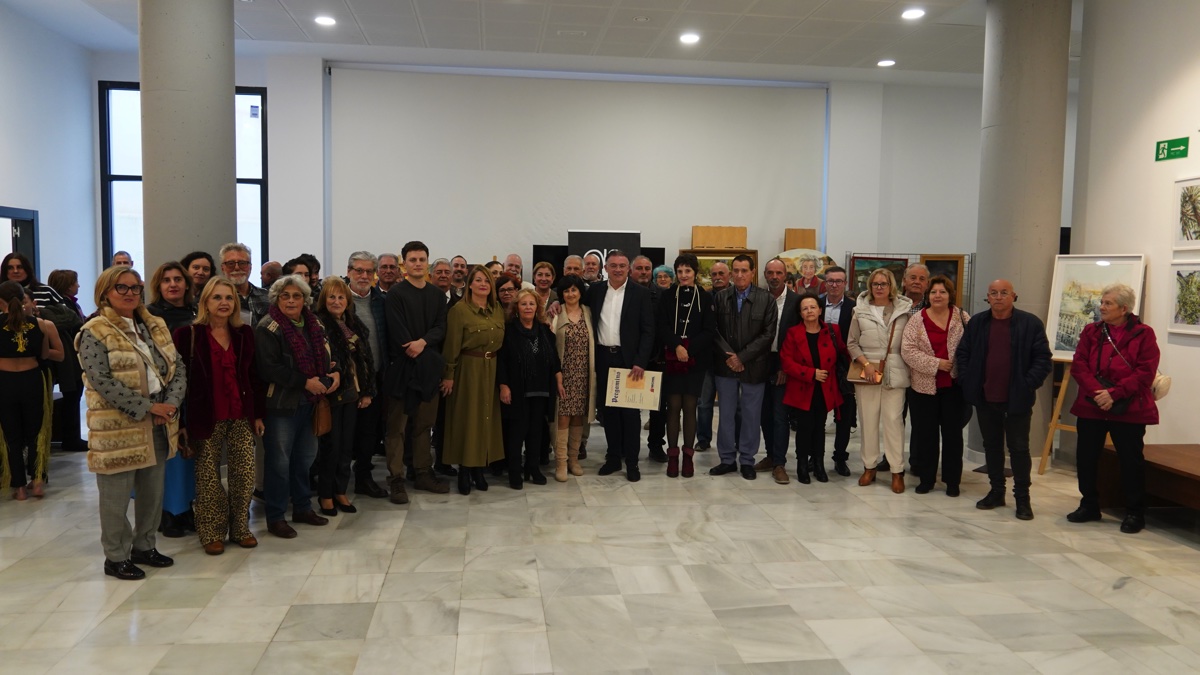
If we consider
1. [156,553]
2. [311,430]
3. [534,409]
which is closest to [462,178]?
[534,409]

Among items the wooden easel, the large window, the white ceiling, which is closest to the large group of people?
the wooden easel

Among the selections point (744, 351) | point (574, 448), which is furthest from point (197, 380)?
point (744, 351)

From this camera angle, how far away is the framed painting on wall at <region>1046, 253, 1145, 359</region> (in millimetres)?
6121

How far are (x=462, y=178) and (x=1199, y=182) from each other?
8.23 meters

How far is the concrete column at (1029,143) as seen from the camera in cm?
664

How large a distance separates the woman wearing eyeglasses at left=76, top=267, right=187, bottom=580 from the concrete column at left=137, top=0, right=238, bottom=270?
1854mm

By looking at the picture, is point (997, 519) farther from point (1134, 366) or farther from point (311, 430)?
point (311, 430)

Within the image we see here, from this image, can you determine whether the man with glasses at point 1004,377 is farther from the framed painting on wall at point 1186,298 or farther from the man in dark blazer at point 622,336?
the man in dark blazer at point 622,336

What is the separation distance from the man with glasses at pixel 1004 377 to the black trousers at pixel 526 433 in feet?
9.83

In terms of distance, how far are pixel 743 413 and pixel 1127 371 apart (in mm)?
2539

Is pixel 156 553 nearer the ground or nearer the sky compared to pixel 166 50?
nearer the ground

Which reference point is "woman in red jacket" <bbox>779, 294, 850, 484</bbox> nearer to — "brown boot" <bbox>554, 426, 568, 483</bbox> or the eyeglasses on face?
"brown boot" <bbox>554, 426, 568, 483</bbox>

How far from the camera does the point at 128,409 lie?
372cm

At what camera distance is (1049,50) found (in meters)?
6.64
